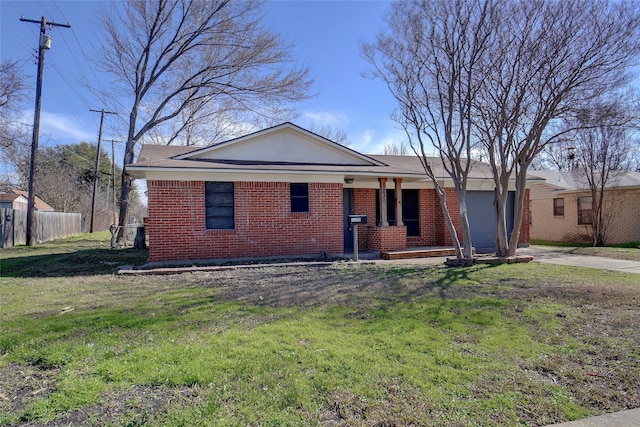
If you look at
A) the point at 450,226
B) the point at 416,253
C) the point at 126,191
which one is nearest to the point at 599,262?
the point at 450,226

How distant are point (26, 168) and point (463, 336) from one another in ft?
121

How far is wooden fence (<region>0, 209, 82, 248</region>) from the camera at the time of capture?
58.6 feet

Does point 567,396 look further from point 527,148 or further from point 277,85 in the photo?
point 277,85

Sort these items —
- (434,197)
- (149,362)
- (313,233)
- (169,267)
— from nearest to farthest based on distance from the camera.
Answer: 1. (149,362)
2. (169,267)
3. (313,233)
4. (434,197)

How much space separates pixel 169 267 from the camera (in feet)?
31.9

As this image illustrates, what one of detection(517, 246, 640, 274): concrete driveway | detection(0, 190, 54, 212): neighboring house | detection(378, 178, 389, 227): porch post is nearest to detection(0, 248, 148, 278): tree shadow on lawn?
detection(378, 178, 389, 227): porch post

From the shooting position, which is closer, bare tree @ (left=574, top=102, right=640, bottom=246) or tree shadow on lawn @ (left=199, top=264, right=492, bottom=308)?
tree shadow on lawn @ (left=199, top=264, right=492, bottom=308)

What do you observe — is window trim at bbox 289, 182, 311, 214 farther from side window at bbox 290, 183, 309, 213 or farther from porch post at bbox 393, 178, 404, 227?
porch post at bbox 393, 178, 404, 227

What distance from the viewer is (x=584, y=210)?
67.5 feet

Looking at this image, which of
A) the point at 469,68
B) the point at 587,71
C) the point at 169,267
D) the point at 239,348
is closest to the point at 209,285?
the point at 169,267

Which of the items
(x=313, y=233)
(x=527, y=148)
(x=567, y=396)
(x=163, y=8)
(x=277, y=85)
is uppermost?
(x=163, y=8)

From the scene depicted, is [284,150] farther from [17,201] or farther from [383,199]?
[17,201]

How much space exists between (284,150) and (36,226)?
16.4m

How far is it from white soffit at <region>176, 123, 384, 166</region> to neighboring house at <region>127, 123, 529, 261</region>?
0.03 metres
